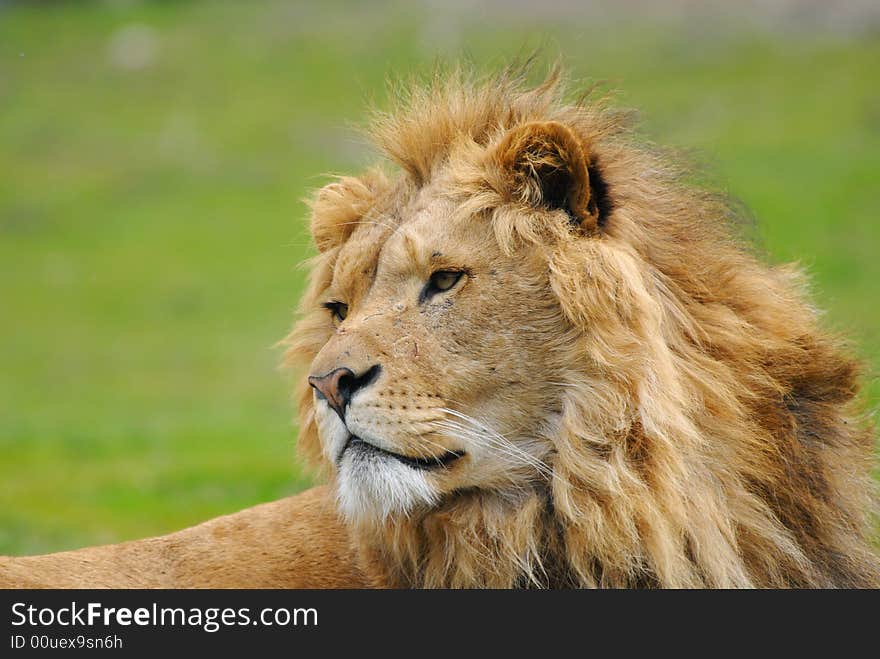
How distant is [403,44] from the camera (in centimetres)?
3544

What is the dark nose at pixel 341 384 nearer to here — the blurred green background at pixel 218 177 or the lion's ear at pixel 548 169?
the lion's ear at pixel 548 169

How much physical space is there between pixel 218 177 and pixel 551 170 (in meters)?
27.7

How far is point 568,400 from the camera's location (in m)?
3.77

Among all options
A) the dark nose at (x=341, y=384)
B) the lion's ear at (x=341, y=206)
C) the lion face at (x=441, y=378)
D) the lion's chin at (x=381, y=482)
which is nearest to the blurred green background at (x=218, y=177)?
the lion's ear at (x=341, y=206)

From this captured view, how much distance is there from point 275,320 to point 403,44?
1585cm

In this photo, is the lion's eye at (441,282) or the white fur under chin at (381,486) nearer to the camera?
the white fur under chin at (381,486)

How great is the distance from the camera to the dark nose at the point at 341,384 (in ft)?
12.0

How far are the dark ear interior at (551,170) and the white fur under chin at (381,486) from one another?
927 mm

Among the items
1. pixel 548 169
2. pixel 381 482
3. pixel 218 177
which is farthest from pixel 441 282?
pixel 218 177

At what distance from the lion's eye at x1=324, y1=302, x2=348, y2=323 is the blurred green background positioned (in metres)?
2.27

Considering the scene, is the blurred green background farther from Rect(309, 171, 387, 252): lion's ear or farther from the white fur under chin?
the white fur under chin

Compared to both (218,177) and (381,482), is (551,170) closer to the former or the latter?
(381,482)
